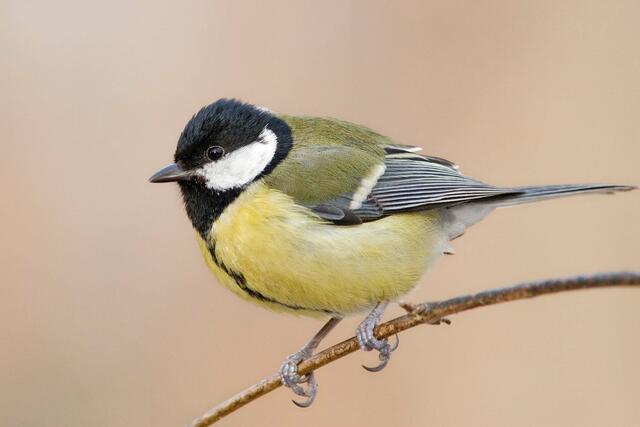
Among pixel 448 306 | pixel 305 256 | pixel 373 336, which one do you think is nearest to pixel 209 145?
pixel 305 256

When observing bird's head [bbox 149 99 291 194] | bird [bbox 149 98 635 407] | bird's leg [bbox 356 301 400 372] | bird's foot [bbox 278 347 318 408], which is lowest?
bird's foot [bbox 278 347 318 408]

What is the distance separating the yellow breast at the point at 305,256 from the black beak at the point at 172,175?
18 cm

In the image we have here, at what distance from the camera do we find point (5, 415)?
4.10 m

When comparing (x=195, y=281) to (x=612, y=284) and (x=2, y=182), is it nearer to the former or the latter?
(x=2, y=182)

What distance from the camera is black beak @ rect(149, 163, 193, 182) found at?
9.55 feet

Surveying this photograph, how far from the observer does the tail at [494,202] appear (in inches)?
108

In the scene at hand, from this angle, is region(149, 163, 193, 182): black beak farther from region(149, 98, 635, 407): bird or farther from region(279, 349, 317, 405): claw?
region(279, 349, 317, 405): claw

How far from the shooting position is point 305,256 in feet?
9.09

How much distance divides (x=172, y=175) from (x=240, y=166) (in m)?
0.23

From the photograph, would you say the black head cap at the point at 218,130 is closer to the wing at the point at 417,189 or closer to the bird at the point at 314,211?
the bird at the point at 314,211

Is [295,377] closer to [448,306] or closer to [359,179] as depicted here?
[359,179]

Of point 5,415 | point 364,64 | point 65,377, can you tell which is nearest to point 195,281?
point 65,377

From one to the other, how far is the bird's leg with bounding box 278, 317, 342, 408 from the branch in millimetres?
488

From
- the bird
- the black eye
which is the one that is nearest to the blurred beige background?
the bird
